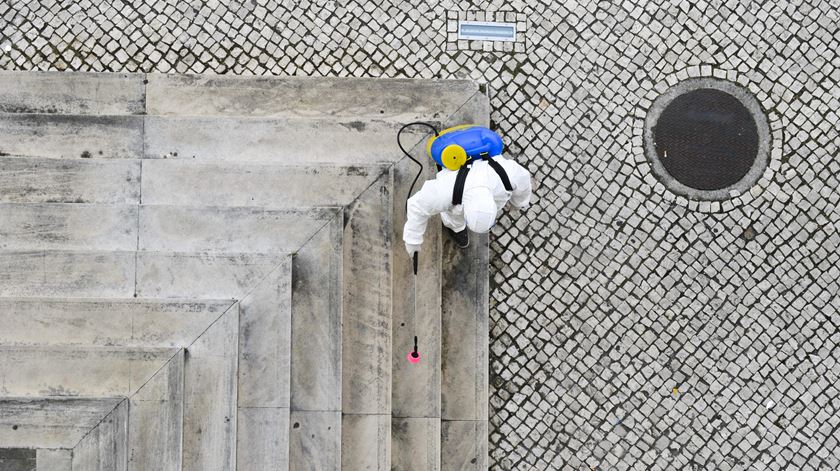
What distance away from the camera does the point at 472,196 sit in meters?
5.54

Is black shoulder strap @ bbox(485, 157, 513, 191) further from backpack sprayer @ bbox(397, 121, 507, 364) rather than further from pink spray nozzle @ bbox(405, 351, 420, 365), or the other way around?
pink spray nozzle @ bbox(405, 351, 420, 365)

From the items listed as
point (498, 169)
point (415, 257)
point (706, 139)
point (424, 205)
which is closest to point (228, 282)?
point (415, 257)

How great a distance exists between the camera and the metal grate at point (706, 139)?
24.7 ft

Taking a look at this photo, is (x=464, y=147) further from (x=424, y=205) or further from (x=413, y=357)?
(x=413, y=357)

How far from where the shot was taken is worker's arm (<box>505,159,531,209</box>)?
5.79 meters

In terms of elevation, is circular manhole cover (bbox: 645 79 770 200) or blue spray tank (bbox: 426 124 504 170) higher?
circular manhole cover (bbox: 645 79 770 200)

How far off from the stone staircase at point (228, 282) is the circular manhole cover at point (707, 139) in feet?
6.35

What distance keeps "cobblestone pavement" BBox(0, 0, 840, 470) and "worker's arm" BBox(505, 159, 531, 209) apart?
1.28 m

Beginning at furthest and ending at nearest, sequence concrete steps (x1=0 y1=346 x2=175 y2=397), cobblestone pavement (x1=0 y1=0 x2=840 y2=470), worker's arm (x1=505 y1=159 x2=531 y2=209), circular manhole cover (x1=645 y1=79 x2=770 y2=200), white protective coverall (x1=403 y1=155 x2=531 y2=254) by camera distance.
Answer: circular manhole cover (x1=645 y1=79 x2=770 y2=200)
cobblestone pavement (x1=0 y1=0 x2=840 y2=470)
concrete steps (x1=0 y1=346 x2=175 y2=397)
worker's arm (x1=505 y1=159 x2=531 y2=209)
white protective coverall (x1=403 y1=155 x2=531 y2=254)

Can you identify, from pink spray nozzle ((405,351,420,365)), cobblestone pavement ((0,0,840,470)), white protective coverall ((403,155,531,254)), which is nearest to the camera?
white protective coverall ((403,155,531,254))

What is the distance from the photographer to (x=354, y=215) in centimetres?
668

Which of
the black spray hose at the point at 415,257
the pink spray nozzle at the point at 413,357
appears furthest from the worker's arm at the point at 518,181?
the pink spray nozzle at the point at 413,357

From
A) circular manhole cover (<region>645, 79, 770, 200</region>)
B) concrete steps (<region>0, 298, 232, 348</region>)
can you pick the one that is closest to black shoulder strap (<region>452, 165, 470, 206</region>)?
concrete steps (<region>0, 298, 232, 348</region>)

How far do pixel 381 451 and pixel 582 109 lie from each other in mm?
3983
